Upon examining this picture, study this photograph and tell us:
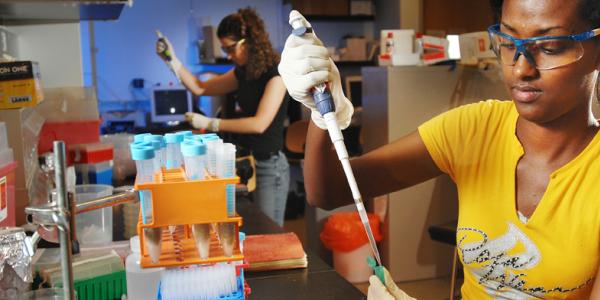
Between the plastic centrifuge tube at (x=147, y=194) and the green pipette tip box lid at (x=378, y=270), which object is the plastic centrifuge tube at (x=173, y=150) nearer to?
A: the plastic centrifuge tube at (x=147, y=194)

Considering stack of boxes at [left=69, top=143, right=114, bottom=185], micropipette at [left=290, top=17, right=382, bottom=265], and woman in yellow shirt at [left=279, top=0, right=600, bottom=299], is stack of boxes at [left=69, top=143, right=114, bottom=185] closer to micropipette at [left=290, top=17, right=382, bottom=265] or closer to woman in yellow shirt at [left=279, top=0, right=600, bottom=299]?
woman in yellow shirt at [left=279, top=0, right=600, bottom=299]

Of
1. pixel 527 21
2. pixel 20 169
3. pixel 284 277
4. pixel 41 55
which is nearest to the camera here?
pixel 527 21

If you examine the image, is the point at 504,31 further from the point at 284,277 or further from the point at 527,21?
the point at 284,277

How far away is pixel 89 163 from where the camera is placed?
2.47 meters

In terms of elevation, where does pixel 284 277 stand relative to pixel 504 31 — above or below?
below

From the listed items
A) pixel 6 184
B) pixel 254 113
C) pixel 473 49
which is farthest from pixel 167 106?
pixel 6 184

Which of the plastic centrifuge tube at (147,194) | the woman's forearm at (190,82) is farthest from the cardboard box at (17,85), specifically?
the woman's forearm at (190,82)

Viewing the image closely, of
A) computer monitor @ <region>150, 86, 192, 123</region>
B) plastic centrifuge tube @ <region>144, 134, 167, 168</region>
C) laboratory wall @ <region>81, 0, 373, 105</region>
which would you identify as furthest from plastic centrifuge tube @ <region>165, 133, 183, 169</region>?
laboratory wall @ <region>81, 0, 373, 105</region>

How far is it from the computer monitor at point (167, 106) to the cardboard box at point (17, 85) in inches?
162

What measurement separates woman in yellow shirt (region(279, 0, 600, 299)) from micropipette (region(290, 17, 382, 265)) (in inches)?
1.0

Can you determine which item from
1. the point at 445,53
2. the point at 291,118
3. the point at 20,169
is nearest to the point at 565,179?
the point at 20,169

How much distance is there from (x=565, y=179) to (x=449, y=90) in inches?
99.8

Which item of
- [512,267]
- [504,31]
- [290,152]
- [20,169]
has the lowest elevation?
[290,152]

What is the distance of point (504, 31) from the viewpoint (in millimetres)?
1188
